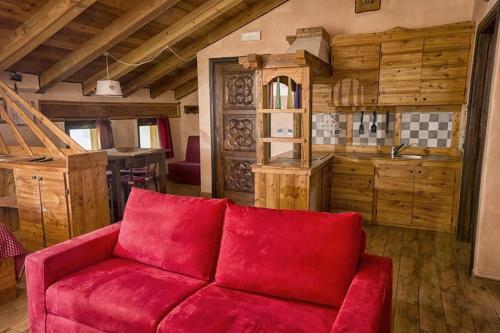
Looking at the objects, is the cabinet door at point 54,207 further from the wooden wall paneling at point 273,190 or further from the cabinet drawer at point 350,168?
the cabinet drawer at point 350,168

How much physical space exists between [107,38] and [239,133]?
2.28m

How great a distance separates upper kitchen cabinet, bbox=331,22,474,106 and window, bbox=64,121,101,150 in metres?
4.06

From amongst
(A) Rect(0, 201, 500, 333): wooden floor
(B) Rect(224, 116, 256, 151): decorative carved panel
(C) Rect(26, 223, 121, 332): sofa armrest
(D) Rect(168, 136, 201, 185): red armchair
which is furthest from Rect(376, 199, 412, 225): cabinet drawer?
(D) Rect(168, 136, 201, 185): red armchair

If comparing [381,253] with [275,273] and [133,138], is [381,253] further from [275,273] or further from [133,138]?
[133,138]

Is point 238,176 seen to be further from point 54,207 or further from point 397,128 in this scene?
point 54,207

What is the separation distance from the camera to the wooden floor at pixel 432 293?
2.32 m

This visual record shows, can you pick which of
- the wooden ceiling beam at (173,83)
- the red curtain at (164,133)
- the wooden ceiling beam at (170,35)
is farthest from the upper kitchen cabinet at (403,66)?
the red curtain at (164,133)

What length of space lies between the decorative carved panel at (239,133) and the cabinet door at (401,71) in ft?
6.58

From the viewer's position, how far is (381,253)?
3.51 meters

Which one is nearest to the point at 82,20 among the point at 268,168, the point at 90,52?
the point at 90,52

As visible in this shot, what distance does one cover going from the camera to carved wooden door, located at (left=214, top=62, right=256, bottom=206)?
17.7 ft

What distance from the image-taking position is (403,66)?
4.12m

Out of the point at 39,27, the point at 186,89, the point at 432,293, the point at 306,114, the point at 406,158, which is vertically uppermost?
the point at 39,27

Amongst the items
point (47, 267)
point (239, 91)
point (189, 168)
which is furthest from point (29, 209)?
point (189, 168)
